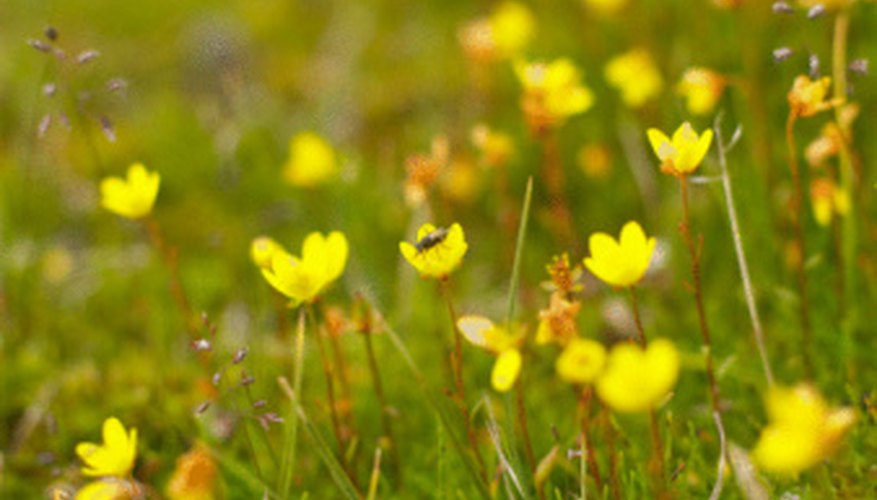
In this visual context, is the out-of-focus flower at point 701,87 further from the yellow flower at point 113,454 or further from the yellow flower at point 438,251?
the yellow flower at point 113,454

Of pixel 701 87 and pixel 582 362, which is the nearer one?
pixel 582 362

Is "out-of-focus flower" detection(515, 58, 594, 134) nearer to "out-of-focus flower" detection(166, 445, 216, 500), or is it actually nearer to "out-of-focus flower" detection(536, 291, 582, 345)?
"out-of-focus flower" detection(536, 291, 582, 345)

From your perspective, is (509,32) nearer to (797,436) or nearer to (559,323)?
(559,323)

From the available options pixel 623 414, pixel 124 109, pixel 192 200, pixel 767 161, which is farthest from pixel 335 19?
pixel 623 414

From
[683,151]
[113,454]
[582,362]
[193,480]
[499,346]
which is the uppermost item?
[683,151]

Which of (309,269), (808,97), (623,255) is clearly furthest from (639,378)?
(808,97)

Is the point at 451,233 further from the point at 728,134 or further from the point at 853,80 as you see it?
the point at 853,80

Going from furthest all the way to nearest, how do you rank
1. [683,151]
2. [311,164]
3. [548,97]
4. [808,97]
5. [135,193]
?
1. [311,164]
2. [548,97]
3. [135,193]
4. [808,97]
5. [683,151]

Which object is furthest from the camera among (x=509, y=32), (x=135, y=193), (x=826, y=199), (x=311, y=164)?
(x=509, y=32)

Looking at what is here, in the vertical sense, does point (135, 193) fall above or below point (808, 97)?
below
